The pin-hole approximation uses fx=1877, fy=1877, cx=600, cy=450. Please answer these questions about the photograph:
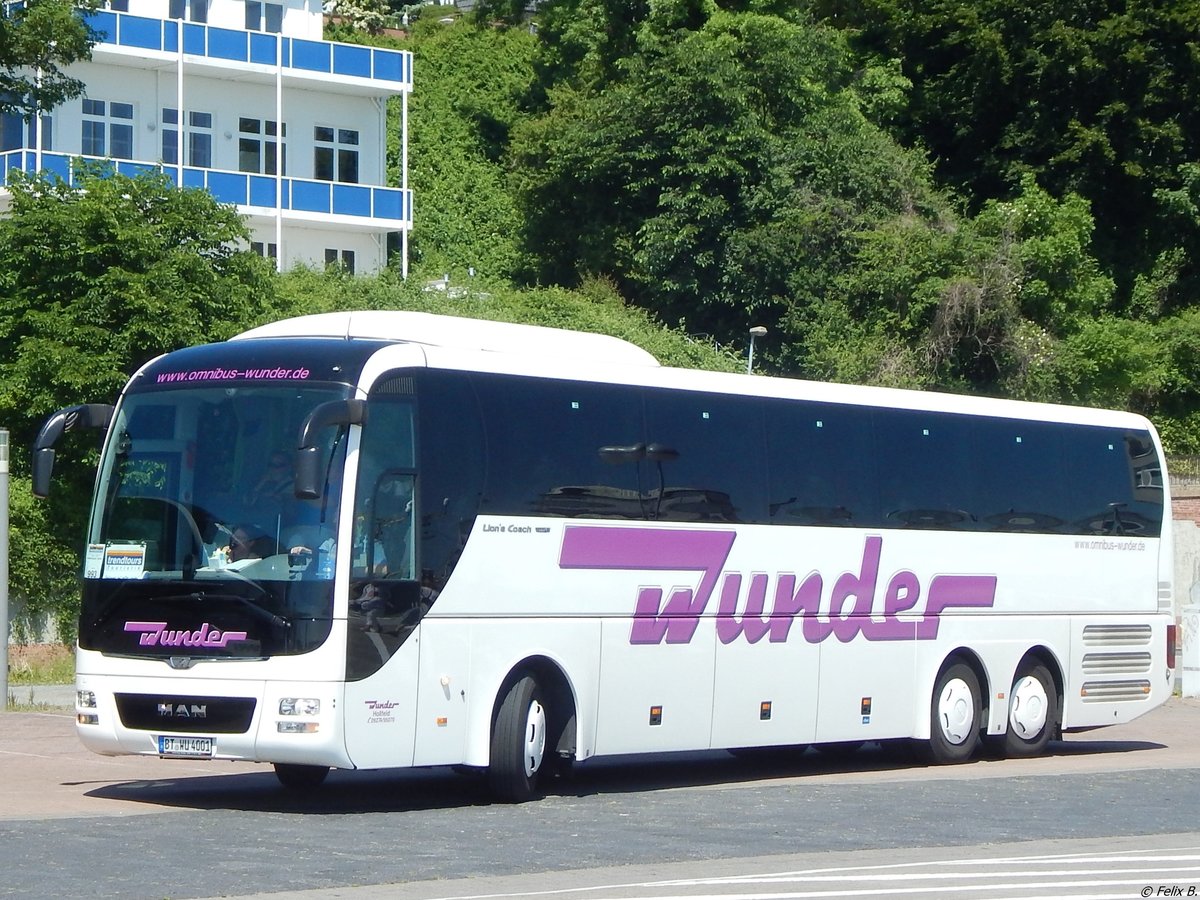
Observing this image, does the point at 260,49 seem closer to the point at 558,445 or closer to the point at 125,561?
the point at 558,445

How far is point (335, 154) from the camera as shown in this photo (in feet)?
177

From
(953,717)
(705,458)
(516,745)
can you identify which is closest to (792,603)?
(705,458)

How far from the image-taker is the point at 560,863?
10906 mm

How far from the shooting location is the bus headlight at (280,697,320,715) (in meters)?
12.8

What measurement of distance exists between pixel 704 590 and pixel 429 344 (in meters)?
3.48

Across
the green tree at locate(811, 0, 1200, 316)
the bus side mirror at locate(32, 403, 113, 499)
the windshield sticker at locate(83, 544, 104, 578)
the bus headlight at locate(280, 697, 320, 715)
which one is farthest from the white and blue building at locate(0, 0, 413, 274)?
the bus headlight at locate(280, 697, 320, 715)

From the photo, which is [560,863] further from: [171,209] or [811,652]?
[171,209]

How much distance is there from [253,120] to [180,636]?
40.5m

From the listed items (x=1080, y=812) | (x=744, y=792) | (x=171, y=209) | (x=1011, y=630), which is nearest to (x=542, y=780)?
(x=744, y=792)

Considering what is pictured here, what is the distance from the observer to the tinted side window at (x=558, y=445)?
563 inches

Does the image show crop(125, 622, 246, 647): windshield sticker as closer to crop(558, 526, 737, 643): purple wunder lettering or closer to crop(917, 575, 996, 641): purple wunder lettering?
crop(558, 526, 737, 643): purple wunder lettering

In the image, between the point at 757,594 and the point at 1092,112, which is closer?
the point at 757,594

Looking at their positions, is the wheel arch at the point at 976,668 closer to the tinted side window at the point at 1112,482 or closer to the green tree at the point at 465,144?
the tinted side window at the point at 1112,482

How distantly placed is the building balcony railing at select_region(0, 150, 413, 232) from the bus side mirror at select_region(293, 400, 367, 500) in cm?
3349
